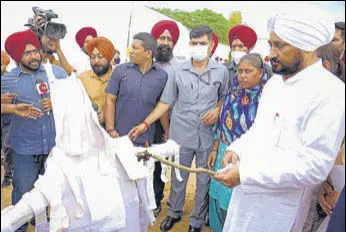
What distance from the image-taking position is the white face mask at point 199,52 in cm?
356

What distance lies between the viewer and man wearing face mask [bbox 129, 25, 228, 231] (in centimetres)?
352

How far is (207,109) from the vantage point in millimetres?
3531

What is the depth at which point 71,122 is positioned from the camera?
200 centimetres

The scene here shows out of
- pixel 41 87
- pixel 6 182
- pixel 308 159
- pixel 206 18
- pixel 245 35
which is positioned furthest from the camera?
pixel 206 18

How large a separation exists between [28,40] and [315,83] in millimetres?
2310

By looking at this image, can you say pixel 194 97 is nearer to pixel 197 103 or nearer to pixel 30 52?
pixel 197 103

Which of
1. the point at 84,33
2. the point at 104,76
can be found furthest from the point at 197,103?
the point at 84,33

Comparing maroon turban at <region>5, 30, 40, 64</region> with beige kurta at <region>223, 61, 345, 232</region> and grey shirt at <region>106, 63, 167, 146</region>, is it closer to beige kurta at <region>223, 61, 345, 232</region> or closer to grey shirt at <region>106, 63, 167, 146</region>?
grey shirt at <region>106, 63, 167, 146</region>

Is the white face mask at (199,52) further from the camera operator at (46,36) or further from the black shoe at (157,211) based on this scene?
the black shoe at (157,211)

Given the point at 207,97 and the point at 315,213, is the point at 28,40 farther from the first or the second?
the point at 315,213

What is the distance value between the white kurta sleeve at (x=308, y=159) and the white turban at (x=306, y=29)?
11.0 inches

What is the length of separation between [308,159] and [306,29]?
0.60 meters

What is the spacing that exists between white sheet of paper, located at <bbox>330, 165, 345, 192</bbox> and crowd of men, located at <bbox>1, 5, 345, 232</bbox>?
0.09 metres

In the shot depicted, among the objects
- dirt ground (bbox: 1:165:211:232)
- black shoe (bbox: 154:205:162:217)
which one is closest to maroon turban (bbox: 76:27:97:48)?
dirt ground (bbox: 1:165:211:232)
